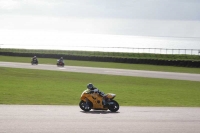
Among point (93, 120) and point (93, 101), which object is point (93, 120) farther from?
point (93, 101)

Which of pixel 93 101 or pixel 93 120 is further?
pixel 93 101

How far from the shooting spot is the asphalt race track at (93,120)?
18578 millimetres

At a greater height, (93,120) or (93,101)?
(93,101)

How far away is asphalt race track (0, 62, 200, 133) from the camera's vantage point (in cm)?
1858

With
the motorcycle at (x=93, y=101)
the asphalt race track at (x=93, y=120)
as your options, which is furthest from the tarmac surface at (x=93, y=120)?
the motorcycle at (x=93, y=101)

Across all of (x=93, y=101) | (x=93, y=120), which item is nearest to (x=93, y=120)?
(x=93, y=120)

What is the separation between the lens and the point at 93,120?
824 inches

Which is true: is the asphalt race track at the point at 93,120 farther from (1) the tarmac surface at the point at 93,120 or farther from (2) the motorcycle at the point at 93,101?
(2) the motorcycle at the point at 93,101

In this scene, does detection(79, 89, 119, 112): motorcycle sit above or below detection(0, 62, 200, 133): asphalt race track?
above

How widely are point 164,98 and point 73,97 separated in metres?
6.75

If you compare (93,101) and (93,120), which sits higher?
(93,101)

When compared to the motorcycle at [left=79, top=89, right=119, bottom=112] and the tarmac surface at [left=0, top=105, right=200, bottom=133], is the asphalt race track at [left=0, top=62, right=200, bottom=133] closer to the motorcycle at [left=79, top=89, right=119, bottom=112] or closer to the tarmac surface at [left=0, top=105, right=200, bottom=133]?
the tarmac surface at [left=0, top=105, right=200, bottom=133]

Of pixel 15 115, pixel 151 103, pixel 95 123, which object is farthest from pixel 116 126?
pixel 151 103

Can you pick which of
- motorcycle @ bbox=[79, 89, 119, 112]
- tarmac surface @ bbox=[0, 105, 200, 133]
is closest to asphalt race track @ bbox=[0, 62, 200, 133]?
tarmac surface @ bbox=[0, 105, 200, 133]
